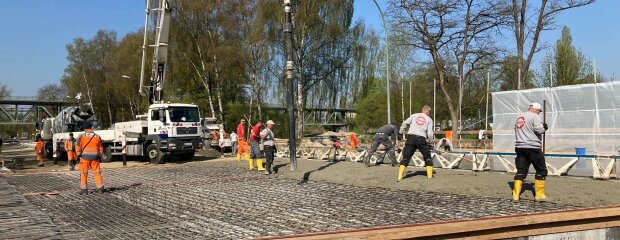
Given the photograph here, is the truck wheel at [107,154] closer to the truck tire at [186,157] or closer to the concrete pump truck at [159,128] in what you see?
the concrete pump truck at [159,128]

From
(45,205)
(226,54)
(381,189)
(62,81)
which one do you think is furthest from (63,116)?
(62,81)

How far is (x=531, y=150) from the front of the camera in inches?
327

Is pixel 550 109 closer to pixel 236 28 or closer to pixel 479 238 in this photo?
pixel 479 238

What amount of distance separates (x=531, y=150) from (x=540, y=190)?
68cm

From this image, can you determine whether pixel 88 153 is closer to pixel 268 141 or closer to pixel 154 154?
pixel 268 141

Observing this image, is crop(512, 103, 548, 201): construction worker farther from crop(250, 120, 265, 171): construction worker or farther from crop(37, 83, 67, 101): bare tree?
crop(37, 83, 67, 101): bare tree

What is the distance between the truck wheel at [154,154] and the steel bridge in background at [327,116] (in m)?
22.7

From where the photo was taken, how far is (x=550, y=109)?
22.2 metres

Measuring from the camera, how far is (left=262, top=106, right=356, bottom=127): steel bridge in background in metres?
49.0

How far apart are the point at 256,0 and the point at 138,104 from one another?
64.6ft

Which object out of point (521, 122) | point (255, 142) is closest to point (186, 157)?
point (255, 142)

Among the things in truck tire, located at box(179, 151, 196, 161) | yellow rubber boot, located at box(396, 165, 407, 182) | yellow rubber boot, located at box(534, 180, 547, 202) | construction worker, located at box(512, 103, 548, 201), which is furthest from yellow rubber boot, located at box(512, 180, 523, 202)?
truck tire, located at box(179, 151, 196, 161)

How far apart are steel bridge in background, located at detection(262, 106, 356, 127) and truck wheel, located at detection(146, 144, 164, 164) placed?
2274 centimetres

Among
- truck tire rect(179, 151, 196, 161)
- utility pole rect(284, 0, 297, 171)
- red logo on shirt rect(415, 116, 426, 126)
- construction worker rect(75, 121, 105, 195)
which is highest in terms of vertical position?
utility pole rect(284, 0, 297, 171)
